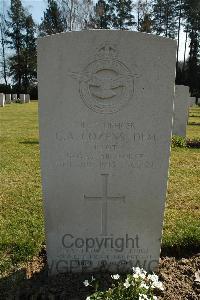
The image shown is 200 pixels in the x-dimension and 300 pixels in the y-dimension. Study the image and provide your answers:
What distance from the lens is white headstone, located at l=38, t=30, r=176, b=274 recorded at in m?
3.27

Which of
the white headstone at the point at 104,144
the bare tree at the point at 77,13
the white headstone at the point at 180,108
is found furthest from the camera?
the bare tree at the point at 77,13

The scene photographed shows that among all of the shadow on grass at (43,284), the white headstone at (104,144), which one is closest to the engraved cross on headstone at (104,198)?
the white headstone at (104,144)

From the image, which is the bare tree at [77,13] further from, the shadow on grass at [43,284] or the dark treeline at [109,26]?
the shadow on grass at [43,284]

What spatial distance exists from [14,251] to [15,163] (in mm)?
Result: 4282

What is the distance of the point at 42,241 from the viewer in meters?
4.37

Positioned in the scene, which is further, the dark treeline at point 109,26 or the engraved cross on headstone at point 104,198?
the dark treeline at point 109,26

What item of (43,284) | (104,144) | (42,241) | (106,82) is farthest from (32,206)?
(106,82)

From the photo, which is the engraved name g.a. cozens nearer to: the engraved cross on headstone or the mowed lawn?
the engraved cross on headstone

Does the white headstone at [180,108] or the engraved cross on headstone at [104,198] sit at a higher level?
the white headstone at [180,108]

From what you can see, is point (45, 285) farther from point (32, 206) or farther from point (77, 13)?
point (77, 13)

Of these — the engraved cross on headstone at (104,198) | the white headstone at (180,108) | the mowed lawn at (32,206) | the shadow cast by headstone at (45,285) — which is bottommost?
the shadow cast by headstone at (45,285)

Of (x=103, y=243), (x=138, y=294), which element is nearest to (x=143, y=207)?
(x=103, y=243)

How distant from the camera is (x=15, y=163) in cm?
827

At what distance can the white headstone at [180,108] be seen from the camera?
35.9ft
